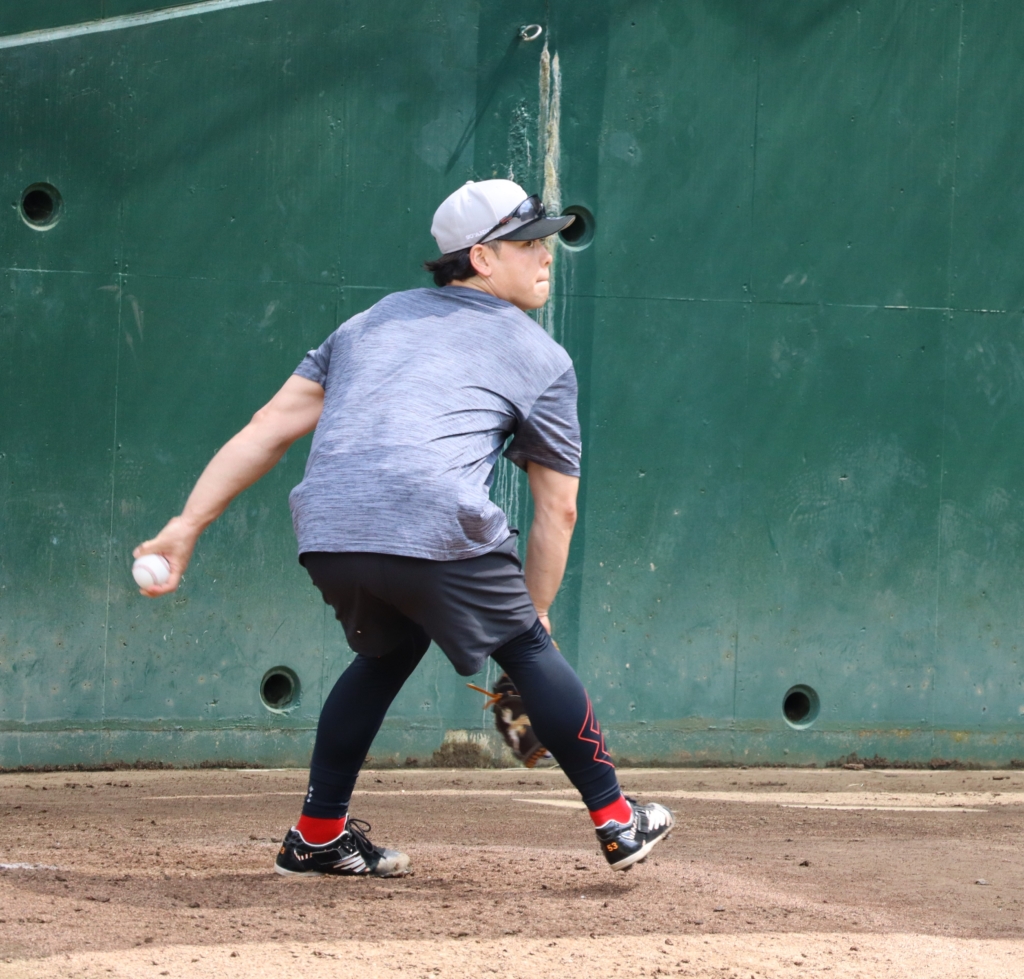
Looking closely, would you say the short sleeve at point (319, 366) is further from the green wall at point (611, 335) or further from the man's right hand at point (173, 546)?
the green wall at point (611, 335)

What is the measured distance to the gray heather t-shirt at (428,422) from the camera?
3.23 m

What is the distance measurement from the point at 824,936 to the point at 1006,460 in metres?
4.09

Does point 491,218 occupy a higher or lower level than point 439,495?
higher

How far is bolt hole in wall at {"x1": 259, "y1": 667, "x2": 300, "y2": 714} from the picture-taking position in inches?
245

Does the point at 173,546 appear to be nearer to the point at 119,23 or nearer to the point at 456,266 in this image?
the point at 456,266

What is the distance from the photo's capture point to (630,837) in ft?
11.4

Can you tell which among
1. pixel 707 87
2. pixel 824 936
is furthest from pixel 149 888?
pixel 707 87

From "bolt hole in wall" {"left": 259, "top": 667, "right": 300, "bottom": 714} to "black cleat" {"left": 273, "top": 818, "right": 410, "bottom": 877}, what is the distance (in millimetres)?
2481

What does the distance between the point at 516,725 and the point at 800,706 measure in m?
3.46

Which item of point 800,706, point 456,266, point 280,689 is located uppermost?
point 456,266

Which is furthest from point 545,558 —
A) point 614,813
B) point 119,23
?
point 119,23

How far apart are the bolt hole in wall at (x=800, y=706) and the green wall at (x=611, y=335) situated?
0.12 feet

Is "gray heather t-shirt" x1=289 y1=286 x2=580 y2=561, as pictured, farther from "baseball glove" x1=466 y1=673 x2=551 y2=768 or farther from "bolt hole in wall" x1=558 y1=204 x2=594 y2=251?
"bolt hole in wall" x1=558 y1=204 x2=594 y2=251

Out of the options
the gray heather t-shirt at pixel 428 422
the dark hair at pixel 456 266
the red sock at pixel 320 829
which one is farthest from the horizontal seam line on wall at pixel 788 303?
the red sock at pixel 320 829
